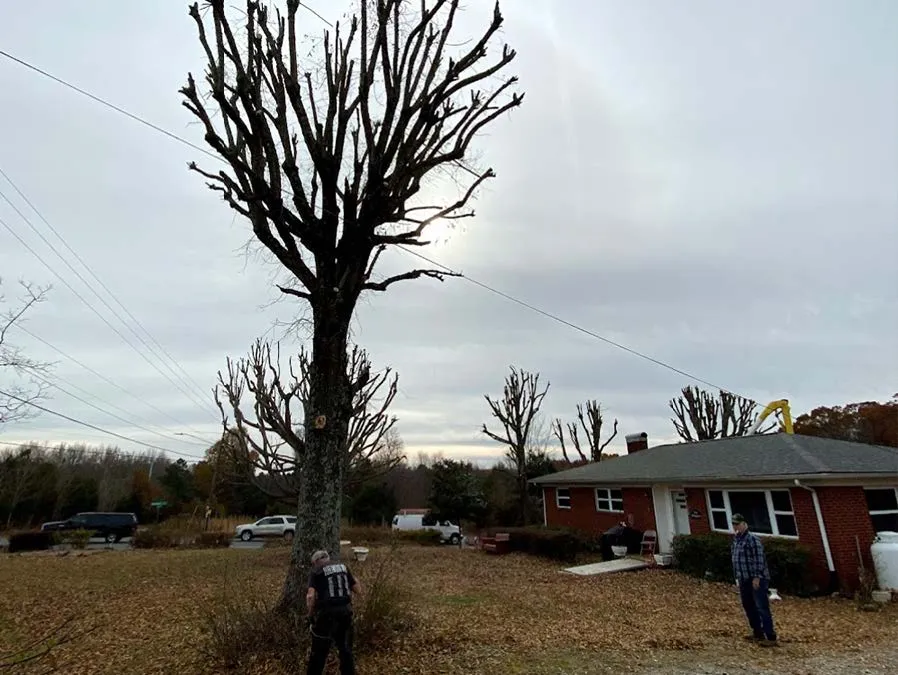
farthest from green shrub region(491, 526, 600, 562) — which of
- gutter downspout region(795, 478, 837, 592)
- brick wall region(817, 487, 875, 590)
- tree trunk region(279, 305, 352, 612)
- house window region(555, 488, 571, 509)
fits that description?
tree trunk region(279, 305, 352, 612)

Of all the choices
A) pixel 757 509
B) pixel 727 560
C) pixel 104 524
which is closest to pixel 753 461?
pixel 757 509

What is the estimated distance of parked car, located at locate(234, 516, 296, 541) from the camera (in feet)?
101

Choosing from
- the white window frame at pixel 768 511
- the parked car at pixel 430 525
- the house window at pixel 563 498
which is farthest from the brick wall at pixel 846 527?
the parked car at pixel 430 525

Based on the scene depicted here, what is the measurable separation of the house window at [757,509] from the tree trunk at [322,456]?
1207 cm

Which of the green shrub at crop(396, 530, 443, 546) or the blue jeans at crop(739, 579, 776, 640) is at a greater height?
the blue jeans at crop(739, 579, 776, 640)

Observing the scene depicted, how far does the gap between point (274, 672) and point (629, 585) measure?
959 centimetres

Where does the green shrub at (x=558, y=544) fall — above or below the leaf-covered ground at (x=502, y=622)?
Answer: above

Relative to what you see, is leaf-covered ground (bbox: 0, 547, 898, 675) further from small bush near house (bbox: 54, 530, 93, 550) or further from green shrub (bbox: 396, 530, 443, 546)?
green shrub (bbox: 396, 530, 443, 546)

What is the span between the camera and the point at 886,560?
11242 mm

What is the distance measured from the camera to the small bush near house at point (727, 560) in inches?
466

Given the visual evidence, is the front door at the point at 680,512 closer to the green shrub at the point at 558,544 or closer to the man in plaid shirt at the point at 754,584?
→ the green shrub at the point at 558,544

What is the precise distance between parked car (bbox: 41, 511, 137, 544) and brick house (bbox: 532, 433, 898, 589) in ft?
89.9

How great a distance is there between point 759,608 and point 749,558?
0.69m

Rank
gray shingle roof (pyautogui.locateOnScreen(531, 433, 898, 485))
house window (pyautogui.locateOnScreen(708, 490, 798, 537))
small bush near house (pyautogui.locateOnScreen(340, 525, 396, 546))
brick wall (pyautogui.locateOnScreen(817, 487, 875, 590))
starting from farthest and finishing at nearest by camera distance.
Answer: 1. small bush near house (pyautogui.locateOnScreen(340, 525, 396, 546))
2. house window (pyautogui.locateOnScreen(708, 490, 798, 537))
3. gray shingle roof (pyautogui.locateOnScreen(531, 433, 898, 485))
4. brick wall (pyautogui.locateOnScreen(817, 487, 875, 590))
